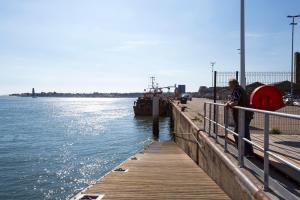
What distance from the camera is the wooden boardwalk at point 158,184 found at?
8.50 metres

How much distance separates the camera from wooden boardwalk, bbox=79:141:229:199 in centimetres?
850

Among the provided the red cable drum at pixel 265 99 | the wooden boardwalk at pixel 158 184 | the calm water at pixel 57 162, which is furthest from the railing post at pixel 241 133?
the calm water at pixel 57 162

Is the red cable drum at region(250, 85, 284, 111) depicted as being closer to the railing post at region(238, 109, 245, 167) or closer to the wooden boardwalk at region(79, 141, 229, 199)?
the wooden boardwalk at region(79, 141, 229, 199)

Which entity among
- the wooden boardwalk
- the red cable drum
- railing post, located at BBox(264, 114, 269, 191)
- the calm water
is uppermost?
the red cable drum

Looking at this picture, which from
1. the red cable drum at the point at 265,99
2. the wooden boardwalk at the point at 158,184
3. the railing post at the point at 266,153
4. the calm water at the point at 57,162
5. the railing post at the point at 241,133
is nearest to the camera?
the railing post at the point at 266,153

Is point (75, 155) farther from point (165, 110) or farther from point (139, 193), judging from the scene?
point (165, 110)

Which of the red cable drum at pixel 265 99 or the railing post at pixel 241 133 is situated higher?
the red cable drum at pixel 265 99

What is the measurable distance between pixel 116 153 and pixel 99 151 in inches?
71.0

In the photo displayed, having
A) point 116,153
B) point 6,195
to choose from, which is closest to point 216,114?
point 6,195

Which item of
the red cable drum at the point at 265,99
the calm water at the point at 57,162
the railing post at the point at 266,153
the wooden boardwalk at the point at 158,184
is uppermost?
Answer: the red cable drum at the point at 265,99

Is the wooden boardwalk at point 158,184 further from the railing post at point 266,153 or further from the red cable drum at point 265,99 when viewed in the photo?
the railing post at point 266,153

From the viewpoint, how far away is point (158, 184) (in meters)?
9.63

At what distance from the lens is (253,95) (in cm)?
988

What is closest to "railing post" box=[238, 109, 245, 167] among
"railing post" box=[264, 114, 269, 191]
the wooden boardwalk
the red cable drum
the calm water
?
the wooden boardwalk
